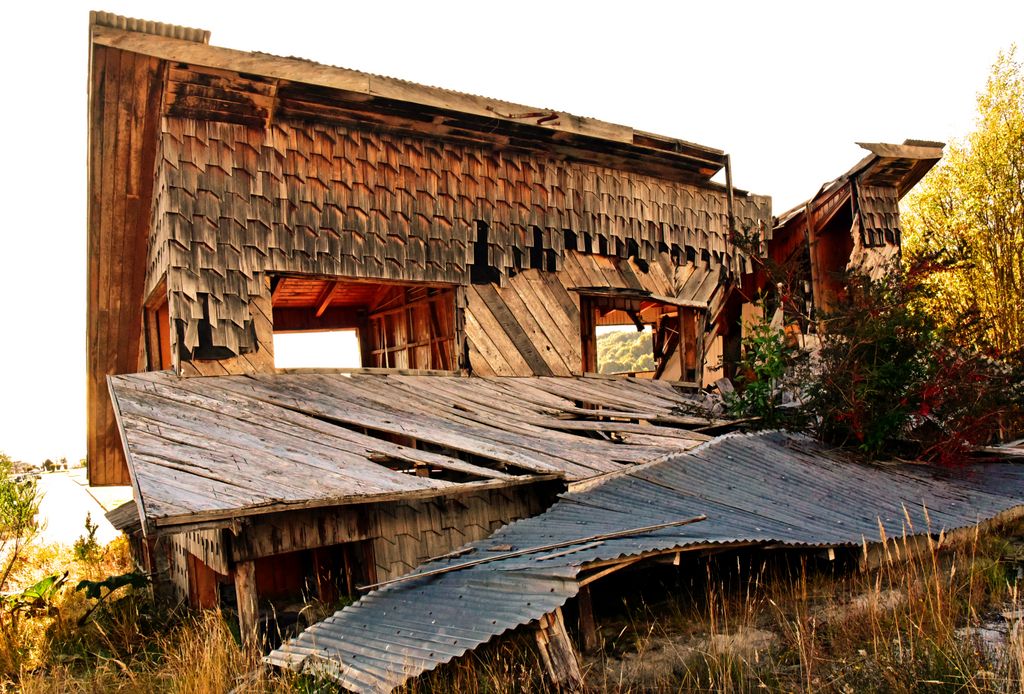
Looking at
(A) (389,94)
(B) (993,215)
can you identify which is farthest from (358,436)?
(B) (993,215)

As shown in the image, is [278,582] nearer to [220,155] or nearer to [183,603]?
[183,603]

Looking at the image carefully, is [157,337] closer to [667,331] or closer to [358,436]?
[358,436]

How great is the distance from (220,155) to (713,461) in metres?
6.54

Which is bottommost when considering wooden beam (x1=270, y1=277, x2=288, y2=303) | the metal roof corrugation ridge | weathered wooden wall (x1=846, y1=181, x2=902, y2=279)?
wooden beam (x1=270, y1=277, x2=288, y2=303)

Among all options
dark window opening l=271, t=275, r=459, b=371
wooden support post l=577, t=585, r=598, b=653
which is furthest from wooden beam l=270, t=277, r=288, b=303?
wooden support post l=577, t=585, r=598, b=653

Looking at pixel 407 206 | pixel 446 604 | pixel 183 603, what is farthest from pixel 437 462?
pixel 407 206

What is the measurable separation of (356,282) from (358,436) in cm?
345

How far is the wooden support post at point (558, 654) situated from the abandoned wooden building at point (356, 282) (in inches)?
62.1

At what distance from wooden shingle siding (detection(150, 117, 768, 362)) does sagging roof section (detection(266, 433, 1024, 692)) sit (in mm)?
4253

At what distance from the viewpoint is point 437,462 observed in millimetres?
6938

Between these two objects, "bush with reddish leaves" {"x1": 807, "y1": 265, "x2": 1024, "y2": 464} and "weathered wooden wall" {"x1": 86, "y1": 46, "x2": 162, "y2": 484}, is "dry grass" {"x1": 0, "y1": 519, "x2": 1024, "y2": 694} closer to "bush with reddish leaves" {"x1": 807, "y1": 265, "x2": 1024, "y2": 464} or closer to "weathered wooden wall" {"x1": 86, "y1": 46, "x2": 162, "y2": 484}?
"bush with reddish leaves" {"x1": 807, "y1": 265, "x2": 1024, "y2": 464}

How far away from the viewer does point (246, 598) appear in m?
6.09

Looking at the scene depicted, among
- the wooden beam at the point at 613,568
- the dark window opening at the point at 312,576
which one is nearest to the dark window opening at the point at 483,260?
the dark window opening at the point at 312,576

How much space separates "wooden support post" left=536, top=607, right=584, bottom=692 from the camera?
16.0ft
